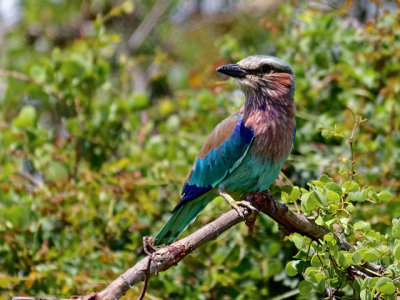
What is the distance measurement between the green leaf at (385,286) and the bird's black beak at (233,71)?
61.8 inches

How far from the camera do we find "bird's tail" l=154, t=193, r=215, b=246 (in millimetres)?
3500

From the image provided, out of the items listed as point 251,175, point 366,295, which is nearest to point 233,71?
point 251,175

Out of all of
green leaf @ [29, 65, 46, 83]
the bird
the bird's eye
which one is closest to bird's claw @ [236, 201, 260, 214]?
the bird

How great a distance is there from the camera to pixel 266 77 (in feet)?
11.8

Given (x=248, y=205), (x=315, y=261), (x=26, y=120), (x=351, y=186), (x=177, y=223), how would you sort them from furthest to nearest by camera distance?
1. (x=26, y=120)
2. (x=177, y=223)
3. (x=248, y=205)
4. (x=351, y=186)
5. (x=315, y=261)

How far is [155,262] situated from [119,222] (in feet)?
5.65

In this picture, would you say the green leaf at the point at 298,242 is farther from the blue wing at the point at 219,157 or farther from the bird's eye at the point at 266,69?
the bird's eye at the point at 266,69

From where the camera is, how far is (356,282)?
7.98 ft

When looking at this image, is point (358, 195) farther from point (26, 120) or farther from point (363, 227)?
point (26, 120)

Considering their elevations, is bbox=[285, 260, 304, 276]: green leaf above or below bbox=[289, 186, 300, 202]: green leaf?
below

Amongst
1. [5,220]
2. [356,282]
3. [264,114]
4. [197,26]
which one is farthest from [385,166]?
[197,26]

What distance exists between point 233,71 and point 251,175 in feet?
1.97

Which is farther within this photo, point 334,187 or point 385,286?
point 334,187

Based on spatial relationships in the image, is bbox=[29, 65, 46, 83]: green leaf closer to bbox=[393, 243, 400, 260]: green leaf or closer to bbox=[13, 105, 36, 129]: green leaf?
bbox=[13, 105, 36, 129]: green leaf
